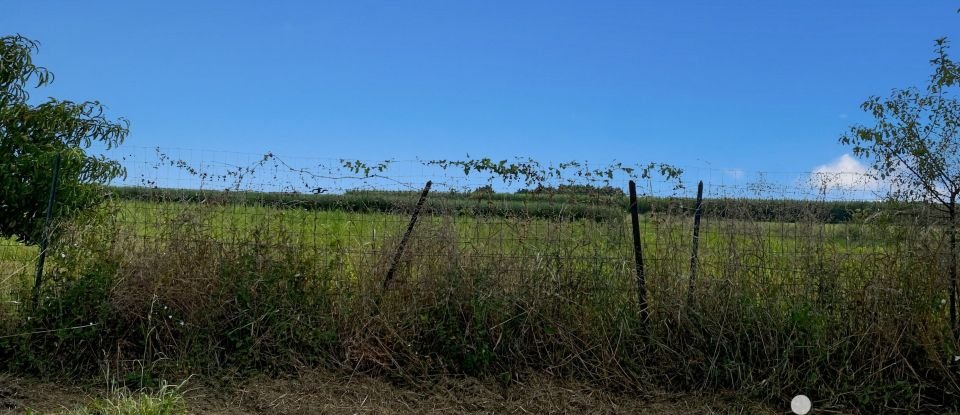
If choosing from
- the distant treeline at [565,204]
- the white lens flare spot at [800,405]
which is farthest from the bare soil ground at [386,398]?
the distant treeline at [565,204]

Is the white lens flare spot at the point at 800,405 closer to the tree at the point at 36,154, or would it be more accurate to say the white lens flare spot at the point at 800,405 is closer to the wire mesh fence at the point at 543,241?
the wire mesh fence at the point at 543,241

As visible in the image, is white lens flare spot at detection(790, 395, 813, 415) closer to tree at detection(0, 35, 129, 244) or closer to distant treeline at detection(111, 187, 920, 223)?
distant treeline at detection(111, 187, 920, 223)

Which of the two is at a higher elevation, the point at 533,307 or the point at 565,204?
the point at 565,204

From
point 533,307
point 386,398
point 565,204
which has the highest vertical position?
point 565,204

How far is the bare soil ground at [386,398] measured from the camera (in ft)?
16.9

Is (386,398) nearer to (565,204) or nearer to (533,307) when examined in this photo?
(533,307)

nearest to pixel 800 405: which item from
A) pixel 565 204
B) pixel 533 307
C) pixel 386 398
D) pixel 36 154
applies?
pixel 533 307

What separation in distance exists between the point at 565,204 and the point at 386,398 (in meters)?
2.23

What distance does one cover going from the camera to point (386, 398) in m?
5.32

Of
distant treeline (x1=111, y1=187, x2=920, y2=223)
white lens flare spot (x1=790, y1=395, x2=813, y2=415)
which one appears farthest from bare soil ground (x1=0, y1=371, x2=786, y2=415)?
distant treeline (x1=111, y1=187, x2=920, y2=223)

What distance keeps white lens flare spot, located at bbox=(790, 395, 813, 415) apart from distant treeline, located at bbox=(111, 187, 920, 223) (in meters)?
1.51

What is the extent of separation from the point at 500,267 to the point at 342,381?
1584 mm

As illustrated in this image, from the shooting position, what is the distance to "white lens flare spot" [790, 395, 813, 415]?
206 inches

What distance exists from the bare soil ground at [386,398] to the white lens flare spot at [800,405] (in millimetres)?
111
